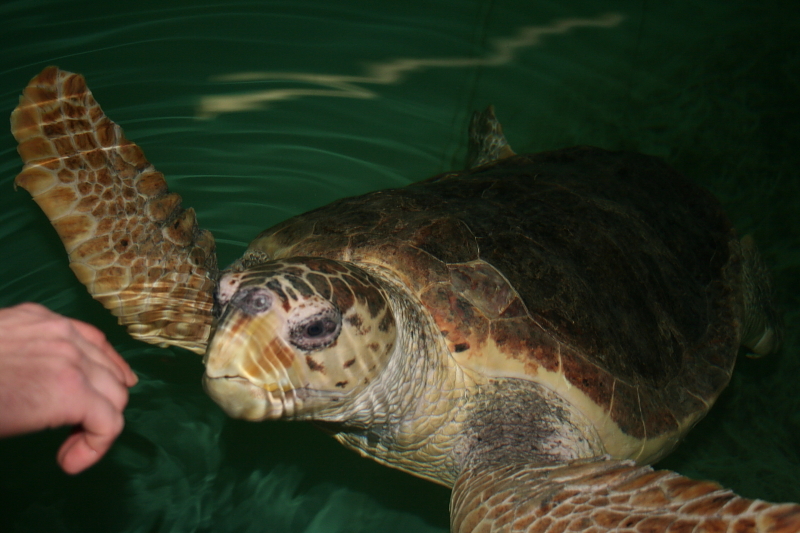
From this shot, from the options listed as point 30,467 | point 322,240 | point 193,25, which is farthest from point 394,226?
point 193,25

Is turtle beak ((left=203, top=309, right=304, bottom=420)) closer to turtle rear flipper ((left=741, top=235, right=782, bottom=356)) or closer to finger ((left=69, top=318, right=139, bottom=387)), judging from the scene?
finger ((left=69, top=318, right=139, bottom=387))

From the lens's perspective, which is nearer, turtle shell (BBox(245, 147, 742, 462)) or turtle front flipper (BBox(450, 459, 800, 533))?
turtle front flipper (BBox(450, 459, 800, 533))

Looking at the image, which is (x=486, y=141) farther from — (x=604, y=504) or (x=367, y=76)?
(x=604, y=504)

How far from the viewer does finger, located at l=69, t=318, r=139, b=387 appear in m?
1.31

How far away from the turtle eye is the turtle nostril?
95 millimetres

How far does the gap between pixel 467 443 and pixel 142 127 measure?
291 cm

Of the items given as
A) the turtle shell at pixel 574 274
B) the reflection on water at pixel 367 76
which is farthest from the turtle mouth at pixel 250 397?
the reflection on water at pixel 367 76

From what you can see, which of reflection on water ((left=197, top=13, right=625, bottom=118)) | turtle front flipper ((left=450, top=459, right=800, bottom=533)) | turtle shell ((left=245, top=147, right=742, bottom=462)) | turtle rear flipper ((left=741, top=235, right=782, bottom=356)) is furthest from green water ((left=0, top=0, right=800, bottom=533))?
turtle front flipper ((left=450, top=459, right=800, bottom=533))

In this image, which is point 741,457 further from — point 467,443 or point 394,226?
point 394,226

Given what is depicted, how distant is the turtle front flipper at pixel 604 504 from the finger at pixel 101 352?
1015mm

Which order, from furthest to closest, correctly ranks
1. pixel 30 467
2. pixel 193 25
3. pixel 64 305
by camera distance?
1. pixel 193 25
2. pixel 64 305
3. pixel 30 467

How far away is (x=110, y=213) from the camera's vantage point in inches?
78.9

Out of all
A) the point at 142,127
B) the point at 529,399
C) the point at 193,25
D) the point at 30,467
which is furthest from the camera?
the point at 193,25

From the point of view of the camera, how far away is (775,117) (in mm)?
4094
